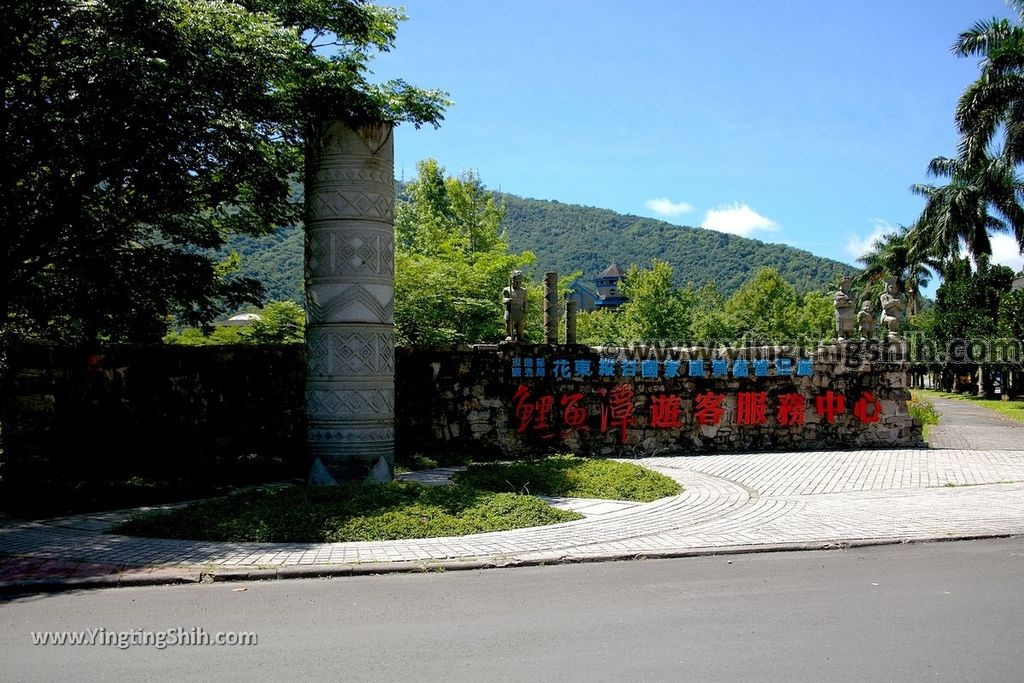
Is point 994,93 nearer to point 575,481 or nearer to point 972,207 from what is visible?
point 972,207

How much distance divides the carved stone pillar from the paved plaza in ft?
6.20

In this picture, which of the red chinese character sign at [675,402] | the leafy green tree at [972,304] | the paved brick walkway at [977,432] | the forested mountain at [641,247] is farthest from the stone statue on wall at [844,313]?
the forested mountain at [641,247]

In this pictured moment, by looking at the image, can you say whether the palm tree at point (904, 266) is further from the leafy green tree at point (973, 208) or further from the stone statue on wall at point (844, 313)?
the stone statue on wall at point (844, 313)

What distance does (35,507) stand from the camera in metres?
10.0

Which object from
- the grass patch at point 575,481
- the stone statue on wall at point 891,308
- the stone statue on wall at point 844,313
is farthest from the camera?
the stone statue on wall at point 891,308

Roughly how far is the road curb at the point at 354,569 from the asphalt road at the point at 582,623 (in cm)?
18

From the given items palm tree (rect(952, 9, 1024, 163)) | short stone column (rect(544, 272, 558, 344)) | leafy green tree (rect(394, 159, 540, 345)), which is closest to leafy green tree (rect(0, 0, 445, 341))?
short stone column (rect(544, 272, 558, 344))

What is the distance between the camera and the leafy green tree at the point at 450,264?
84.4 ft

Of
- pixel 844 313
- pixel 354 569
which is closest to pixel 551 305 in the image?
pixel 844 313

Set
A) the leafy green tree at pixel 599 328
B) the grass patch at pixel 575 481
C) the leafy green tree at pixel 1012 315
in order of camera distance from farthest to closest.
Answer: the leafy green tree at pixel 599 328 < the leafy green tree at pixel 1012 315 < the grass patch at pixel 575 481

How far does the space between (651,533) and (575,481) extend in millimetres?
2849

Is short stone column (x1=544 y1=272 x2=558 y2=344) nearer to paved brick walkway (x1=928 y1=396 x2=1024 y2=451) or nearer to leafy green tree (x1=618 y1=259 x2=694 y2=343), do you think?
paved brick walkway (x1=928 y1=396 x2=1024 y2=451)

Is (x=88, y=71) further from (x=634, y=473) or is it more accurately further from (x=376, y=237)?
(x=634, y=473)

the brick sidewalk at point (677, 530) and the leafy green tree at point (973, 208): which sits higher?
the leafy green tree at point (973, 208)
